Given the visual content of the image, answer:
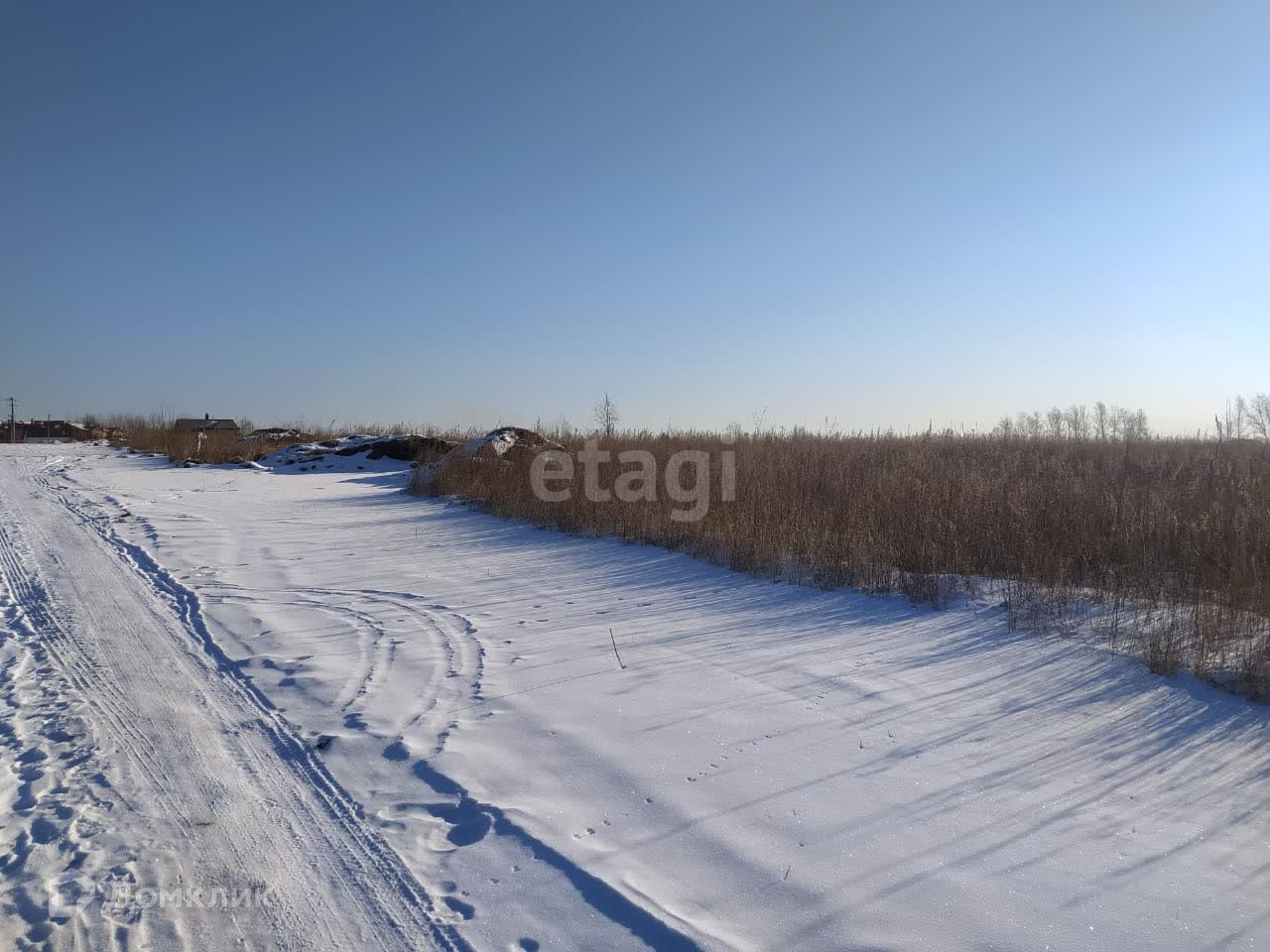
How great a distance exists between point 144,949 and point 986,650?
399cm

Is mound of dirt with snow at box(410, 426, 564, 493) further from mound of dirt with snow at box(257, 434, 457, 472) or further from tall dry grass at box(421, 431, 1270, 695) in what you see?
mound of dirt with snow at box(257, 434, 457, 472)

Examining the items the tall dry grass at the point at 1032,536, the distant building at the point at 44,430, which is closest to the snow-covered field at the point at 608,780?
the tall dry grass at the point at 1032,536

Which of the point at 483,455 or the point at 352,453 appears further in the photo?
the point at 352,453

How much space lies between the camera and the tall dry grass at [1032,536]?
4410 mm

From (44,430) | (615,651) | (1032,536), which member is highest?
(44,430)

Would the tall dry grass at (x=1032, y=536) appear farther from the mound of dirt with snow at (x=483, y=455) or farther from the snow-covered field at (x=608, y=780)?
the mound of dirt with snow at (x=483, y=455)

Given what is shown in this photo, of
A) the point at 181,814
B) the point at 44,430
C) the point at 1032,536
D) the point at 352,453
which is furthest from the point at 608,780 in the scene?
the point at 44,430

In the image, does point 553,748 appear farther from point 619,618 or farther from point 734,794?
point 619,618

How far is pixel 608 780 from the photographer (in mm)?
2881

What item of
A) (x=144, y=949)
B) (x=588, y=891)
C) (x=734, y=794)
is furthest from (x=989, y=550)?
(x=144, y=949)

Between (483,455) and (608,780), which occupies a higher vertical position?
(483,455)

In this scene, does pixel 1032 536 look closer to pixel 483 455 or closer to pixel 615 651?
pixel 615 651

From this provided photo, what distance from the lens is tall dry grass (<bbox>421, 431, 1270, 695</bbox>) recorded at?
14.5 feet

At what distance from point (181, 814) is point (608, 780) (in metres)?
1.49
